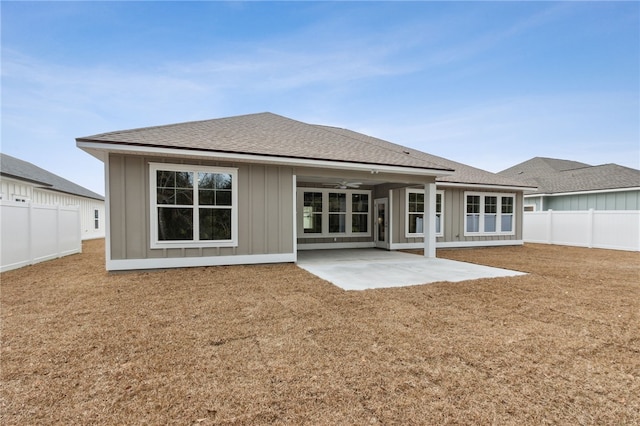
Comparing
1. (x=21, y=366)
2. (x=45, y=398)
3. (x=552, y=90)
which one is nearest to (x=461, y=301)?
(x=45, y=398)

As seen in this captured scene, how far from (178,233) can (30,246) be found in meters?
5.09

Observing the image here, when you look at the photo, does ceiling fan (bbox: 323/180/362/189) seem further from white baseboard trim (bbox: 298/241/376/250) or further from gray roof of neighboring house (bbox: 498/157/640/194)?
gray roof of neighboring house (bbox: 498/157/640/194)

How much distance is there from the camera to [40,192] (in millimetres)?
15617

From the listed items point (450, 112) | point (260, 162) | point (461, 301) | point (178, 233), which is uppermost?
point (450, 112)

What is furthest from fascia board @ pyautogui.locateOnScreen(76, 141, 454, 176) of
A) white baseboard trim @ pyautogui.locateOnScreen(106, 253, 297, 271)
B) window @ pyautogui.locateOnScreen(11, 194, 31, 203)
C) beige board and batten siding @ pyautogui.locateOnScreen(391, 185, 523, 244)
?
window @ pyautogui.locateOnScreen(11, 194, 31, 203)

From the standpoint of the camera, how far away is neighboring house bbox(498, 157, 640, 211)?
50.8 feet

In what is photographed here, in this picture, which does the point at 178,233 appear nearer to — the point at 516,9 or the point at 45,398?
the point at 45,398

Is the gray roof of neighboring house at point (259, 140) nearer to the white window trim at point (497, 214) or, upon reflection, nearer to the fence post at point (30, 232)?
the white window trim at point (497, 214)

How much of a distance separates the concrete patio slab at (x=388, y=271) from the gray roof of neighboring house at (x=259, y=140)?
306cm

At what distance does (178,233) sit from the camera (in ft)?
25.0

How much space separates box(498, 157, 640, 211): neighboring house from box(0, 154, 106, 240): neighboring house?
25455 mm

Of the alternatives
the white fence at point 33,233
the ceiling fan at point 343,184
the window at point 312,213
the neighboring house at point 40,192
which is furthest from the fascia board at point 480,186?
the neighboring house at point 40,192

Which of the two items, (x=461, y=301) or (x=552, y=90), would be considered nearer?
(x=461, y=301)

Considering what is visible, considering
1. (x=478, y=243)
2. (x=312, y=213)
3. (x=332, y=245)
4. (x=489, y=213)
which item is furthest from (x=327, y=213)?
(x=489, y=213)
